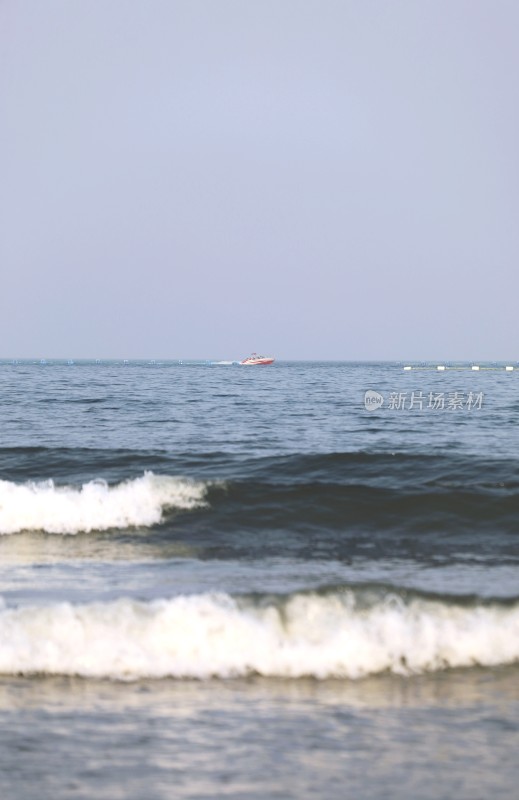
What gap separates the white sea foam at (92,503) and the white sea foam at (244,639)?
246 inches

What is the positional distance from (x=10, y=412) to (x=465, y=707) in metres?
27.8

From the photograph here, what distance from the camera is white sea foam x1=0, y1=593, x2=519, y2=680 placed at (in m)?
7.60

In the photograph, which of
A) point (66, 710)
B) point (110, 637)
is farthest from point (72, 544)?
point (66, 710)

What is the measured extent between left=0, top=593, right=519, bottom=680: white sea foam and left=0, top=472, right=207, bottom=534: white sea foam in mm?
6240

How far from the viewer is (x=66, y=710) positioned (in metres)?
6.55

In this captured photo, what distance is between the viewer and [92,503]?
1488 centimetres

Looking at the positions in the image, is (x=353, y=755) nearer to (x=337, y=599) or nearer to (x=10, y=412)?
(x=337, y=599)

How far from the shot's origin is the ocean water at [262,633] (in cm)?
555

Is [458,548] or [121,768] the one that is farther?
[458,548]
